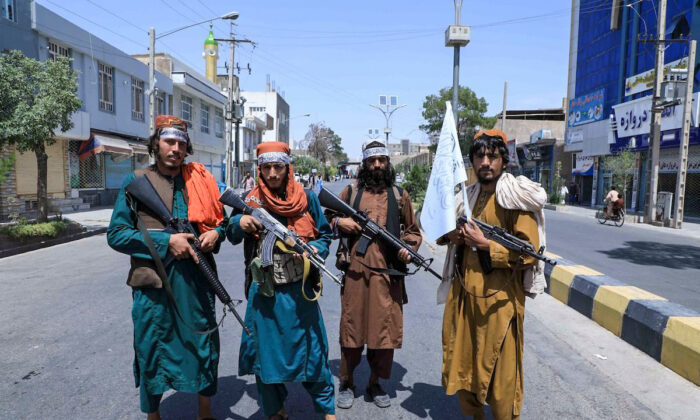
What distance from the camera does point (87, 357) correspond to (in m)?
3.85

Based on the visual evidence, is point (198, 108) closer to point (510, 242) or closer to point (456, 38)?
point (456, 38)

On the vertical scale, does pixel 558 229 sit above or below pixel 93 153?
below

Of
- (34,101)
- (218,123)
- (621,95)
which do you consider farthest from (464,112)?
(34,101)

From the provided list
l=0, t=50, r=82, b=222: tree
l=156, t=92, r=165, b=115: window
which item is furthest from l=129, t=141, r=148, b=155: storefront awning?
l=0, t=50, r=82, b=222: tree

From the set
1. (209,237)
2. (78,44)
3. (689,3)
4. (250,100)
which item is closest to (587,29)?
(689,3)

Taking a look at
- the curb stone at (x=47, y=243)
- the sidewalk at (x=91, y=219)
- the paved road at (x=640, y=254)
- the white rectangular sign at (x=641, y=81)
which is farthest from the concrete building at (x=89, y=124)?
the white rectangular sign at (x=641, y=81)

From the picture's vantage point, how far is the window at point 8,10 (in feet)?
43.6

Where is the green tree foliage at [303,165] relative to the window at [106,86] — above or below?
below

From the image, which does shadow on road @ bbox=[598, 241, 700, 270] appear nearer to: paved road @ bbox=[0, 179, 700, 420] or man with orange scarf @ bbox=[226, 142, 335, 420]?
paved road @ bbox=[0, 179, 700, 420]

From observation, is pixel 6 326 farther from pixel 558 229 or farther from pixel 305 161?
pixel 305 161

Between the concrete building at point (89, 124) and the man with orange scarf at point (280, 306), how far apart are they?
14066mm

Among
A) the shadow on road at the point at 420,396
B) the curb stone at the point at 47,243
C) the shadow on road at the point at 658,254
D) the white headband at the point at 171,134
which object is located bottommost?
the curb stone at the point at 47,243

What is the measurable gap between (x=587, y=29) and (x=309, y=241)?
1302 inches

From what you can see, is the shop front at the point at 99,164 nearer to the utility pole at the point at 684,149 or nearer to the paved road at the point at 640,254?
the paved road at the point at 640,254
